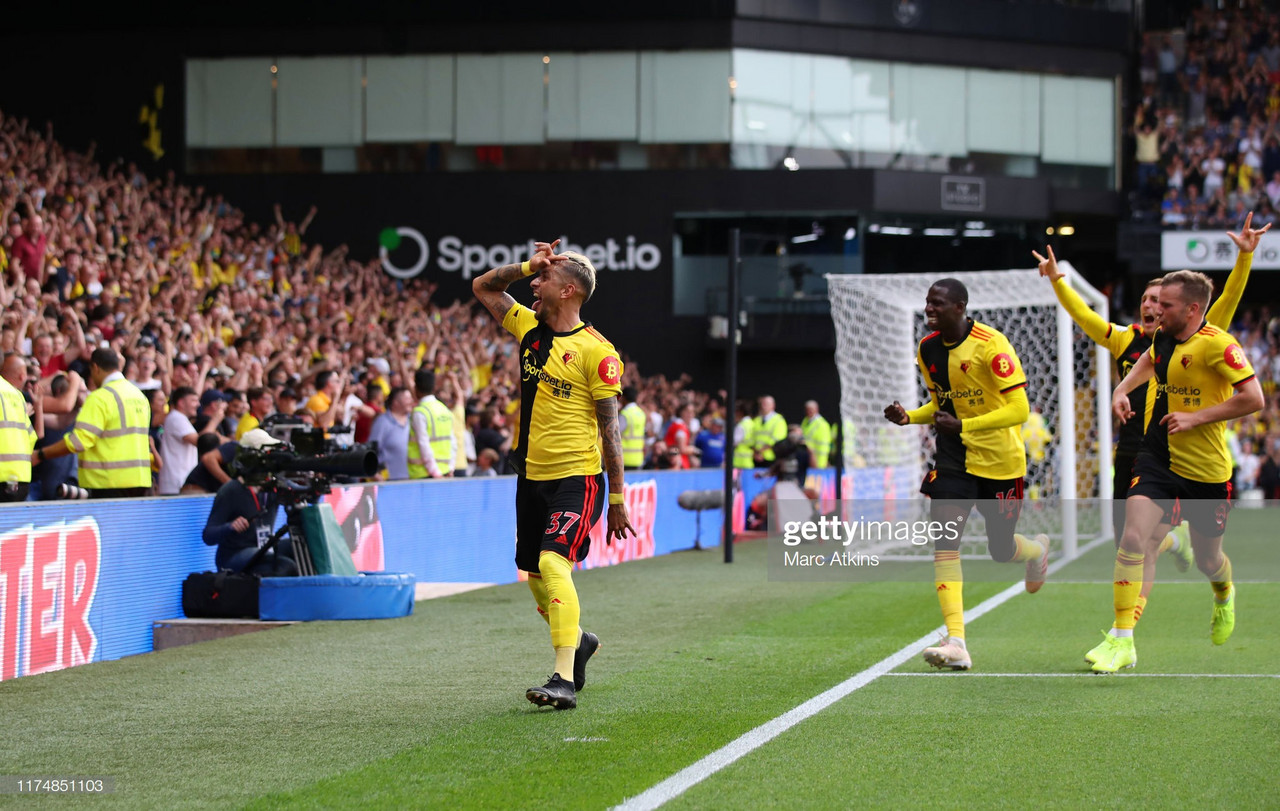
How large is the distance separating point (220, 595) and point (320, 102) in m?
24.9

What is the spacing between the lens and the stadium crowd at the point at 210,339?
13.0 meters

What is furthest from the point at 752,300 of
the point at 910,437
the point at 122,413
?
the point at 122,413

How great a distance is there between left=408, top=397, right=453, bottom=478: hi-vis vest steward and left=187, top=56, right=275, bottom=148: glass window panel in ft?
67.8

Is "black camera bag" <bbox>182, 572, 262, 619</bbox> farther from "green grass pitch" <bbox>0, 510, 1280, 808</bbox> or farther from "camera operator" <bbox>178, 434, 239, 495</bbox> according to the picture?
"camera operator" <bbox>178, 434, 239, 495</bbox>

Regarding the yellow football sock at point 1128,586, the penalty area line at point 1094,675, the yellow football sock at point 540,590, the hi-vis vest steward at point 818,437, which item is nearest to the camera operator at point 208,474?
the yellow football sock at point 540,590

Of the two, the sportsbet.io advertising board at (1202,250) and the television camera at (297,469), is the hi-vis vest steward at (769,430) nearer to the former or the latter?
the television camera at (297,469)

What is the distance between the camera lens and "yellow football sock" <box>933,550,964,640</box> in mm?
8219

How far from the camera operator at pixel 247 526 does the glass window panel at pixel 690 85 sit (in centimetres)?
2378

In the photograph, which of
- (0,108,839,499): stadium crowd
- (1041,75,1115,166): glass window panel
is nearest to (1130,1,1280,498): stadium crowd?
(1041,75,1115,166): glass window panel

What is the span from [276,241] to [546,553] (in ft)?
80.9

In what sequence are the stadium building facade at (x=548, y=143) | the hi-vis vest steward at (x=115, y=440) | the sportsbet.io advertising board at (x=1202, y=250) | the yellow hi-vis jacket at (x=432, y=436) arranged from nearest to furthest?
the hi-vis vest steward at (x=115, y=440)
the yellow hi-vis jacket at (x=432, y=436)
the stadium building facade at (x=548, y=143)
the sportsbet.io advertising board at (x=1202, y=250)

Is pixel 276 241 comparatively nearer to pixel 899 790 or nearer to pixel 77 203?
pixel 77 203

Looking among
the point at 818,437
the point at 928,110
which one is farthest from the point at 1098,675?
the point at 928,110

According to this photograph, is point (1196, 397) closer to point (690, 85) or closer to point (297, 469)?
point (297, 469)
